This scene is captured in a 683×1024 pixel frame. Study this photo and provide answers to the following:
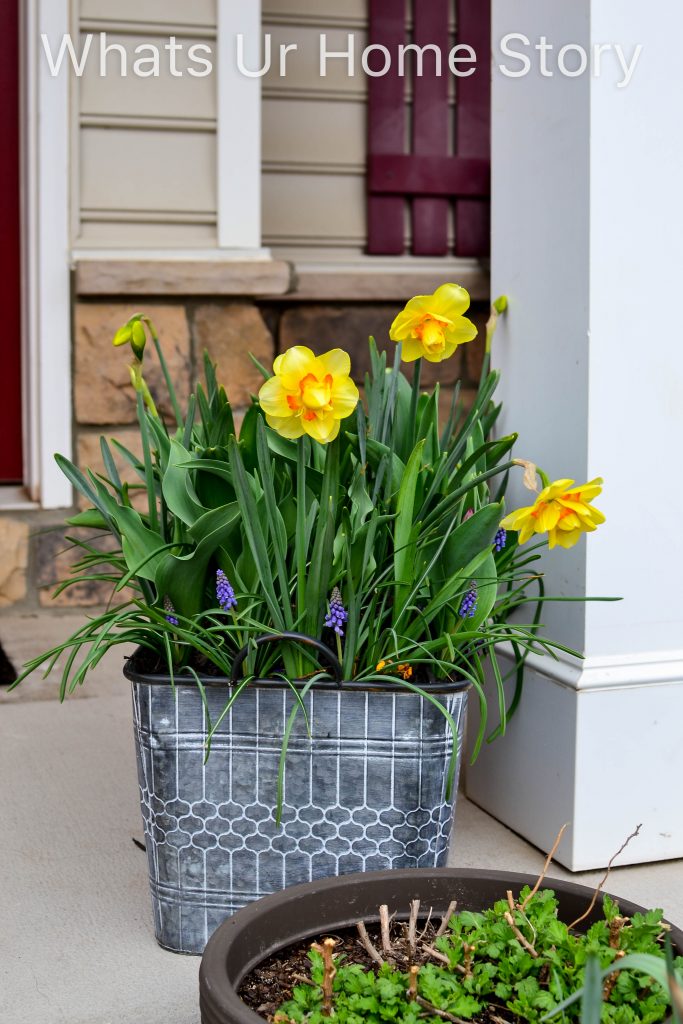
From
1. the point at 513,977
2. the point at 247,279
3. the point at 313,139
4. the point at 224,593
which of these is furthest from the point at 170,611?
the point at 313,139

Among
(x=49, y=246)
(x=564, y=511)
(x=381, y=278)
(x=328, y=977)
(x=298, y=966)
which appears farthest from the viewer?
(x=381, y=278)

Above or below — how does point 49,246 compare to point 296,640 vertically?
above

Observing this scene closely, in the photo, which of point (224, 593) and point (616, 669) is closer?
point (224, 593)

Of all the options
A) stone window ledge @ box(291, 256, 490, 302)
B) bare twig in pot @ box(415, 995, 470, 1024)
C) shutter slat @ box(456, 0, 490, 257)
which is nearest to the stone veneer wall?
stone window ledge @ box(291, 256, 490, 302)

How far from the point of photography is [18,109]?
3.29 metres

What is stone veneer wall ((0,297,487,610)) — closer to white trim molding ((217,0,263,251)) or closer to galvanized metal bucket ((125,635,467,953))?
white trim molding ((217,0,263,251))

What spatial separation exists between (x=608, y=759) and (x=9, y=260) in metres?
2.51

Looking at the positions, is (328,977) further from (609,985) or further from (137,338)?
(137,338)

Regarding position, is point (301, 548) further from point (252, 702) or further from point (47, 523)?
point (47, 523)

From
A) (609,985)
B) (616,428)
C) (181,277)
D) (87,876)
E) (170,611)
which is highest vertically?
(181,277)

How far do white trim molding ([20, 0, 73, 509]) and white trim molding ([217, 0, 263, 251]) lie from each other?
435 millimetres

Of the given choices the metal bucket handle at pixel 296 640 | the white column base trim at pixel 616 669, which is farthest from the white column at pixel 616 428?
the metal bucket handle at pixel 296 640

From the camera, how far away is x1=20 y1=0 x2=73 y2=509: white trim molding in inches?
121

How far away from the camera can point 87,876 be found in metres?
1.48
